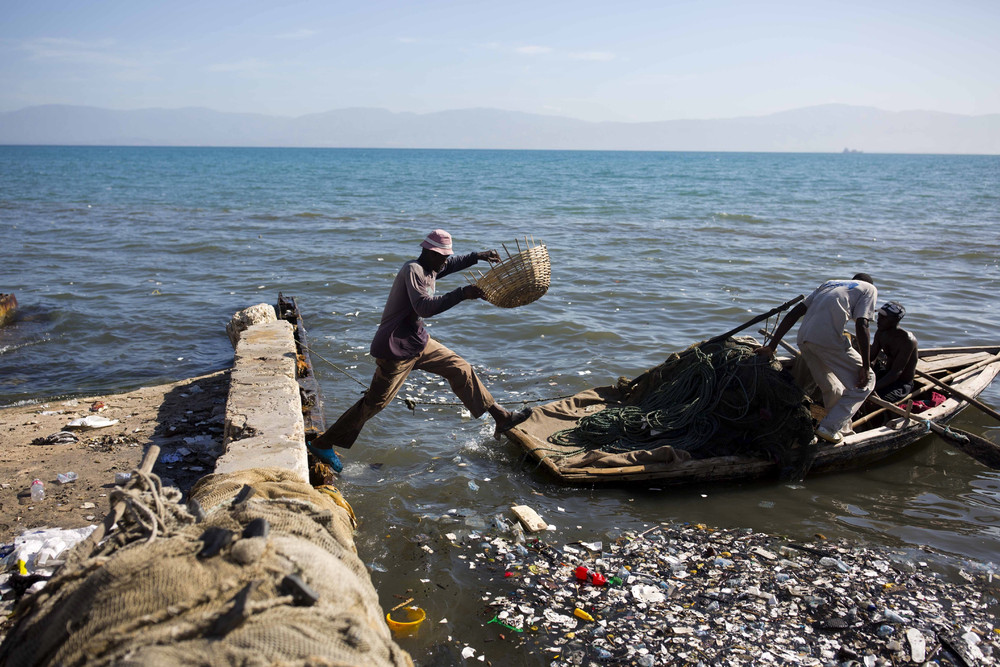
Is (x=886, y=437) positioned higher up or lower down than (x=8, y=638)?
A: lower down

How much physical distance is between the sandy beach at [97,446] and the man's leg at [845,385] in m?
5.51

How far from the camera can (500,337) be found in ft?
35.9

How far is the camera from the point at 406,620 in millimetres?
4219

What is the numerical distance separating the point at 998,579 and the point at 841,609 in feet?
4.94

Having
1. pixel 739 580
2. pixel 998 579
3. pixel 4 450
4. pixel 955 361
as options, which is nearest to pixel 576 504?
pixel 739 580

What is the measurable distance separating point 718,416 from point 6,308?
1101cm

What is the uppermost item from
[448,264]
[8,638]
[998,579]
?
[448,264]

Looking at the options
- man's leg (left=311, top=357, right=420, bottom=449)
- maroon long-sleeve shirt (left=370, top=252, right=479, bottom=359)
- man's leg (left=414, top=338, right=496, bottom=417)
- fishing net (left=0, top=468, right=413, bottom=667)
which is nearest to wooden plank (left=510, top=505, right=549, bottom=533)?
man's leg (left=414, top=338, right=496, bottom=417)

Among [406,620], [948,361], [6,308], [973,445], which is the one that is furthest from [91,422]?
[948,361]

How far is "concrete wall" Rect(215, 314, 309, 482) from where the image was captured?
4.38 m

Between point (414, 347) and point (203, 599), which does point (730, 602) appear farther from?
point (203, 599)

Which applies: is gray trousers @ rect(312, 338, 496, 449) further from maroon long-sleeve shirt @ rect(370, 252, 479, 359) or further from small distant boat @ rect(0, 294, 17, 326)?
small distant boat @ rect(0, 294, 17, 326)

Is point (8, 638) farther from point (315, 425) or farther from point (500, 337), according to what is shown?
point (500, 337)

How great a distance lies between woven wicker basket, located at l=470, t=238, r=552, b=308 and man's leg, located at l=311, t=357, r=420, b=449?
864 mm
